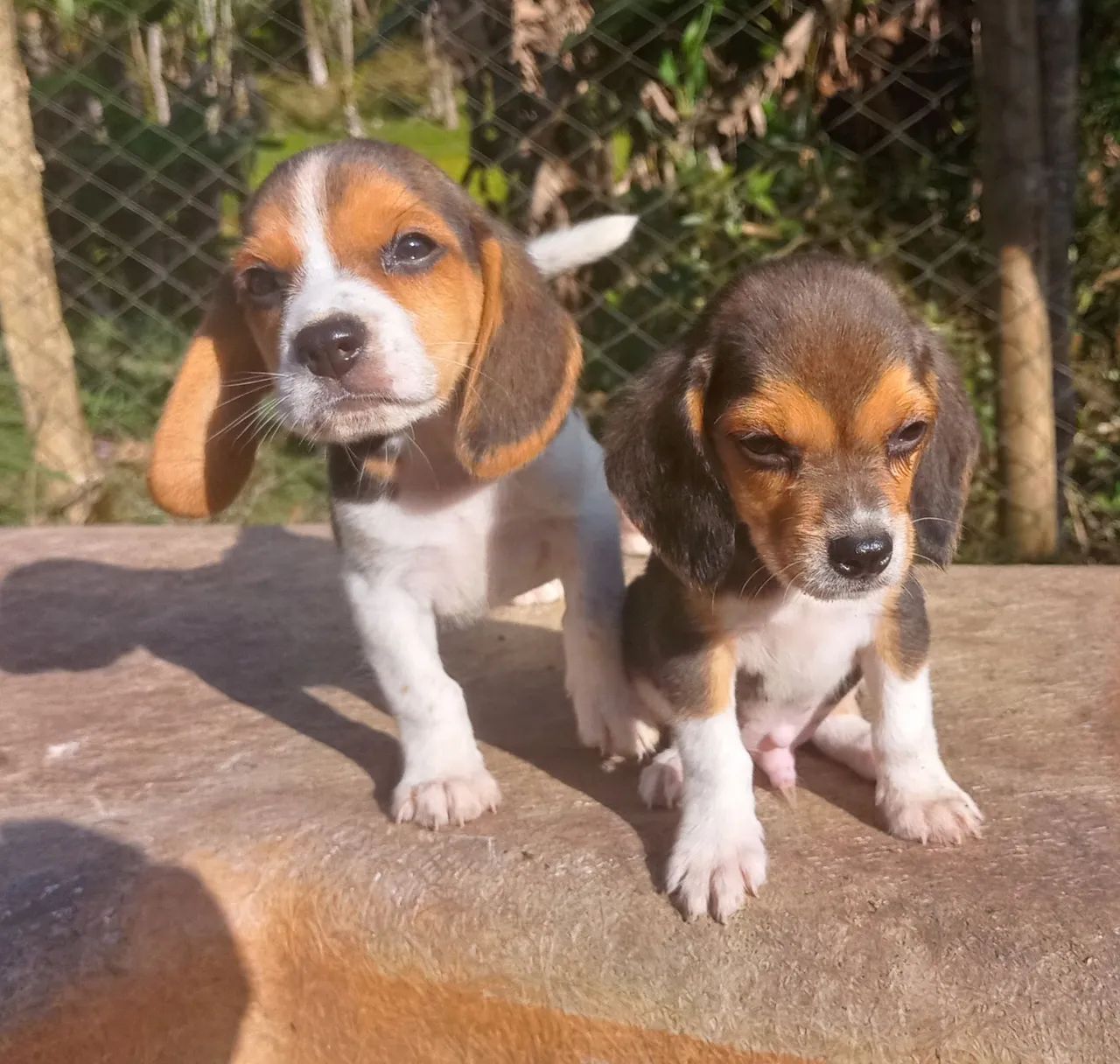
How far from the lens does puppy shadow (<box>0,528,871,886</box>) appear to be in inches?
125

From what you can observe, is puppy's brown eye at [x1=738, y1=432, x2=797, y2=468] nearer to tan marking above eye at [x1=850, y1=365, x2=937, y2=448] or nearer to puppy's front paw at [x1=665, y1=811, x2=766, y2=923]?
tan marking above eye at [x1=850, y1=365, x2=937, y2=448]

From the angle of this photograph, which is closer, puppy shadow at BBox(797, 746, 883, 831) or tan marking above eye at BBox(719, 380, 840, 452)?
tan marking above eye at BBox(719, 380, 840, 452)

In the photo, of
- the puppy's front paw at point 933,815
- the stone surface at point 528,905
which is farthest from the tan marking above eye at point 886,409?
the stone surface at point 528,905

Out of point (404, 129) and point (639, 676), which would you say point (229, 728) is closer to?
point (639, 676)

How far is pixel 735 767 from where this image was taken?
247 cm

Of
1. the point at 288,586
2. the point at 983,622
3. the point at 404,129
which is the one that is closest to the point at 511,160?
the point at 404,129

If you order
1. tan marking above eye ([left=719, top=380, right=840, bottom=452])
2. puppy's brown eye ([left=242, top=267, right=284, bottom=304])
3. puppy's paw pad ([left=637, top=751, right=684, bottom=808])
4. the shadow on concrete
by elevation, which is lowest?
the shadow on concrete

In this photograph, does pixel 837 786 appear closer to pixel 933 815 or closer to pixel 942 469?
pixel 933 815

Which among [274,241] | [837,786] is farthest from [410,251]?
[837,786]

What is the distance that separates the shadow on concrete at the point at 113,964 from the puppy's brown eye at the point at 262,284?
4.63 feet

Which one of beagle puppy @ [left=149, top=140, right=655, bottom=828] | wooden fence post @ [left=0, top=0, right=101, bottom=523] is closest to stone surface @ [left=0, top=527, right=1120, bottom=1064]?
beagle puppy @ [left=149, top=140, right=655, bottom=828]

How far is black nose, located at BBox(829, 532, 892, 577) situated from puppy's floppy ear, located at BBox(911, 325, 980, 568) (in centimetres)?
32

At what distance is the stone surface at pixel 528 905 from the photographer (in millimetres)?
2182

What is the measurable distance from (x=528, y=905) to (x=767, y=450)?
44.1 inches
